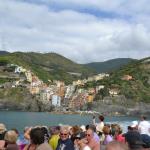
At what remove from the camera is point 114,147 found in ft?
16.2

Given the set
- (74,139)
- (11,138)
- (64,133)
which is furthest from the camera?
(74,139)

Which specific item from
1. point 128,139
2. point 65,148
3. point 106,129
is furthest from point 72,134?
point 128,139

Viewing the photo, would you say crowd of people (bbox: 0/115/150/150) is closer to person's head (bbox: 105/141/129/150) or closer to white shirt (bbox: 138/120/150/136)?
person's head (bbox: 105/141/129/150)

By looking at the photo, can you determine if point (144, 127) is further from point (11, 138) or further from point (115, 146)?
point (115, 146)

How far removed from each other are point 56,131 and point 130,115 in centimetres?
19153

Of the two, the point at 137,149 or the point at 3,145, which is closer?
the point at 137,149

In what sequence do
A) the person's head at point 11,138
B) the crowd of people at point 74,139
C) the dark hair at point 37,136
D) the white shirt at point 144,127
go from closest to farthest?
the crowd of people at point 74,139 < the dark hair at point 37,136 < the person's head at point 11,138 < the white shirt at point 144,127

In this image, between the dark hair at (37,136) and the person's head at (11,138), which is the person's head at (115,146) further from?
the person's head at (11,138)

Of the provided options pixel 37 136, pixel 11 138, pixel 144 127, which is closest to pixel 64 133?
pixel 11 138

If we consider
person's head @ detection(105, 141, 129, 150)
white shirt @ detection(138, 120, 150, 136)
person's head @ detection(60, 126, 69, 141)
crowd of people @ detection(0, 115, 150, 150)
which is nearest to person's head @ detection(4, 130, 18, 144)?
crowd of people @ detection(0, 115, 150, 150)

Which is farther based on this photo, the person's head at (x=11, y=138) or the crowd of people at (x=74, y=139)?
the person's head at (x=11, y=138)

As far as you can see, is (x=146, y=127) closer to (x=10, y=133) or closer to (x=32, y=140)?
(x=10, y=133)

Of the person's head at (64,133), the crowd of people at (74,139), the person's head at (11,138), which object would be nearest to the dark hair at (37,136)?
the crowd of people at (74,139)

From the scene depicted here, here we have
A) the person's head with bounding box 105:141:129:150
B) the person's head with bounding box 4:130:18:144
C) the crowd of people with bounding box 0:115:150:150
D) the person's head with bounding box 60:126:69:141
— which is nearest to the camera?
the person's head with bounding box 105:141:129:150
